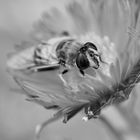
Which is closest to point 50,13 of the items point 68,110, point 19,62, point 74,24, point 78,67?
point 74,24

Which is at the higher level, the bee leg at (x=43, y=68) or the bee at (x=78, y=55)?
the bee at (x=78, y=55)

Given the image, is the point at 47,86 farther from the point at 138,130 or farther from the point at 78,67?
the point at 138,130

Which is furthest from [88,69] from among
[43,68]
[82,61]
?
[43,68]

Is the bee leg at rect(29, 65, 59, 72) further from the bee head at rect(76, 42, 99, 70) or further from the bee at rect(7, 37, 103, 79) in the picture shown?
the bee head at rect(76, 42, 99, 70)

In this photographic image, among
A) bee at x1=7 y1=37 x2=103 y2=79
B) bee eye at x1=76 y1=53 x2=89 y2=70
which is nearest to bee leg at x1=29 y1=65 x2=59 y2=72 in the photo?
bee at x1=7 y1=37 x2=103 y2=79

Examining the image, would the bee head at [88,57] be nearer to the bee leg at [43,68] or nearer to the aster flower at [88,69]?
the aster flower at [88,69]

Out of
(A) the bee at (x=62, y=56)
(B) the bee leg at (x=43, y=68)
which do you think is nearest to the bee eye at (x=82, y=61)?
(A) the bee at (x=62, y=56)

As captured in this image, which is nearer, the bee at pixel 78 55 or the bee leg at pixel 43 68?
the bee at pixel 78 55
